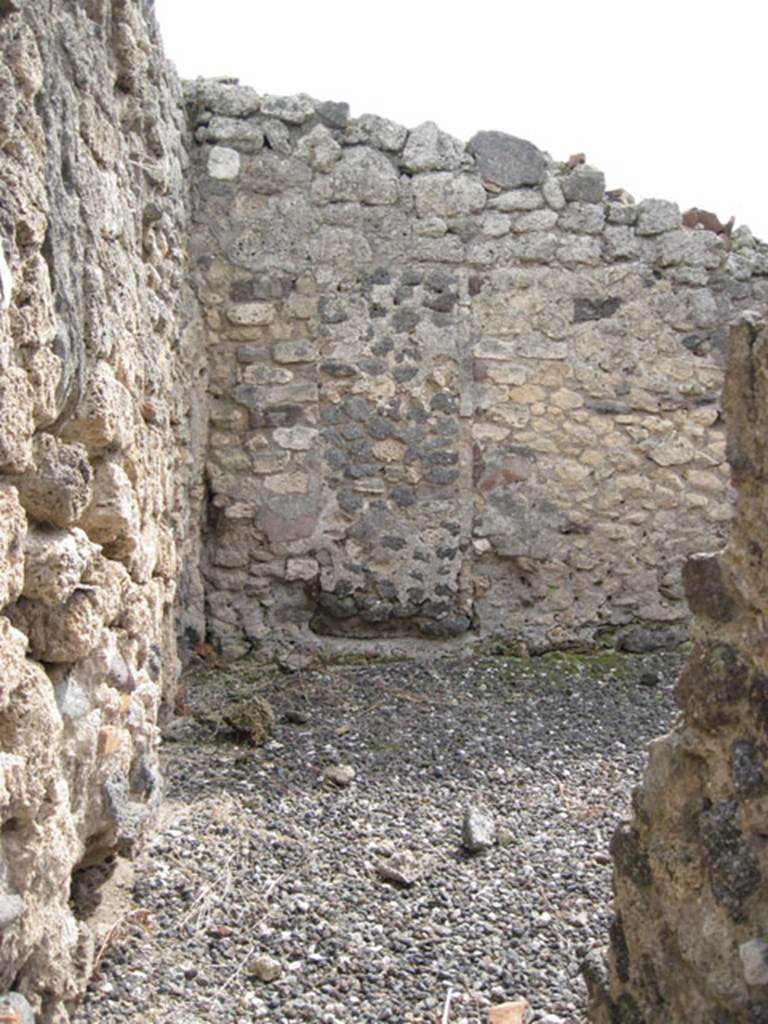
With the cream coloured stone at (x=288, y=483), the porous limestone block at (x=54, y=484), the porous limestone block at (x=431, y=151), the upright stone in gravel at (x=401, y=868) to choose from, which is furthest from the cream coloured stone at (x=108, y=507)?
the porous limestone block at (x=431, y=151)

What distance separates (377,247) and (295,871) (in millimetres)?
3411

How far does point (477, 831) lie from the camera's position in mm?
3443

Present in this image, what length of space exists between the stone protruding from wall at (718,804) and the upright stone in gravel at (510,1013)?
0.41 m

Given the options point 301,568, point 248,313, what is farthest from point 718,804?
point 248,313

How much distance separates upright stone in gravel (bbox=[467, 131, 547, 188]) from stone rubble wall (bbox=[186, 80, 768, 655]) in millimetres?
11

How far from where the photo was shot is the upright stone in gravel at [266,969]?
264 cm

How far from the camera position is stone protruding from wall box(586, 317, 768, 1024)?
1.81 meters

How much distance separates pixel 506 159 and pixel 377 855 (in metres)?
3.77

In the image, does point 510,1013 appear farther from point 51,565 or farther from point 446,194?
point 446,194

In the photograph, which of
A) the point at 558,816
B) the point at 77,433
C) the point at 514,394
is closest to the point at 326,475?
the point at 514,394

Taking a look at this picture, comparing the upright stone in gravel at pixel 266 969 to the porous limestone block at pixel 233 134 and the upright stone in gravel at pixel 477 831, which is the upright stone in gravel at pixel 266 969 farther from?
the porous limestone block at pixel 233 134

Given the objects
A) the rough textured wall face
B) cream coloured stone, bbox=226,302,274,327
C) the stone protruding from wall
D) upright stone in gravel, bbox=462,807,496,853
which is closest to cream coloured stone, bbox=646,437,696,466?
cream coloured stone, bbox=226,302,274,327

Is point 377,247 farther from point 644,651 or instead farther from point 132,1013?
point 132,1013

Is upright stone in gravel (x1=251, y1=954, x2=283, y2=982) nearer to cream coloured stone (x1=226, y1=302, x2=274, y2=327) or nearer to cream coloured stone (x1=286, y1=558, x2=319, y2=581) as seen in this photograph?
cream coloured stone (x1=286, y1=558, x2=319, y2=581)
